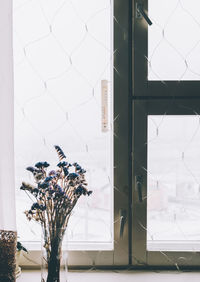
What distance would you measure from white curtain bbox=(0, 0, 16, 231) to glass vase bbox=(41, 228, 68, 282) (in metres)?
0.17

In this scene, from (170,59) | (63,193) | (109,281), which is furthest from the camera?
(170,59)

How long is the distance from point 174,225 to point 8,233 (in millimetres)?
639

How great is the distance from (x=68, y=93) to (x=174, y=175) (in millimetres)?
514

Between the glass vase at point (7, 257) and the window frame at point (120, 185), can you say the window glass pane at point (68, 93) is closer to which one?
the window frame at point (120, 185)

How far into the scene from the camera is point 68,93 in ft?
4.57

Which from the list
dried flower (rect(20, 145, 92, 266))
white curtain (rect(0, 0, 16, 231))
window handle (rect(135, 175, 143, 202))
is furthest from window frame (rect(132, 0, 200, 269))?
white curtain (rect(0, 0, 16, 231))

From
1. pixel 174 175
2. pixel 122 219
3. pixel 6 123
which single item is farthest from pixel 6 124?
pixel 174 175

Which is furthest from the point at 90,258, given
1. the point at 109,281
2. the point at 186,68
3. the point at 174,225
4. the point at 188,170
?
the point at 186,68

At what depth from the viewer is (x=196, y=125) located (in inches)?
55.5

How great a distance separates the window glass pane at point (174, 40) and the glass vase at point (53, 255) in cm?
68

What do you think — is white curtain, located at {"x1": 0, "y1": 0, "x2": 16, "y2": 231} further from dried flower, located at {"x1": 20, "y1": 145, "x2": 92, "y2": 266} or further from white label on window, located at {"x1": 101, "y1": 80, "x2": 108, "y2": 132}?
white label on window, located at {"x1": 101, "y1": 80, "x2": 108, "y2": 132}

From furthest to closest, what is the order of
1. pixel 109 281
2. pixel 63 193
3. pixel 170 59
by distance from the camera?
pixel 170 59 → pixel 109 281 → pixel 63 193

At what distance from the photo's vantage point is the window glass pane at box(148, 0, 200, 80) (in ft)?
4.52

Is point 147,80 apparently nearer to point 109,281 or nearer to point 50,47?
point 50,47
